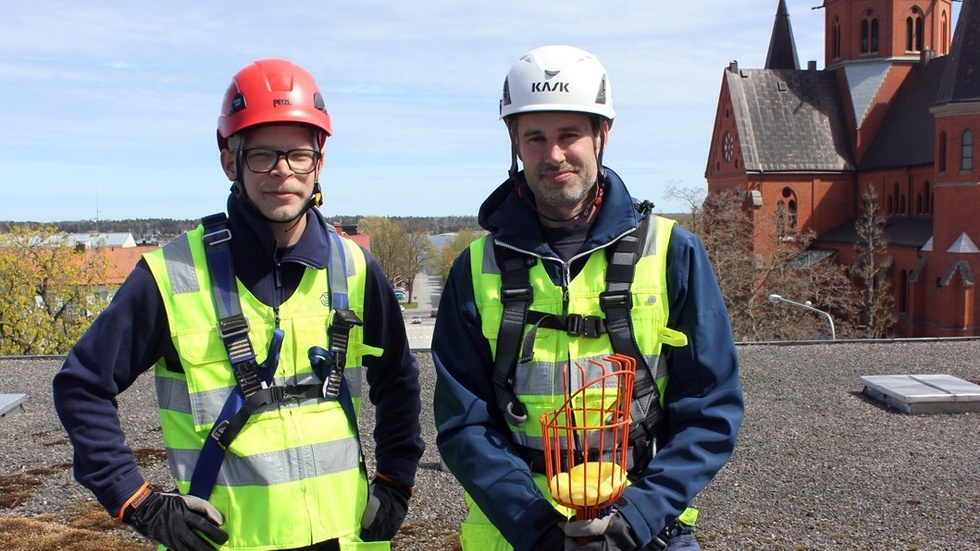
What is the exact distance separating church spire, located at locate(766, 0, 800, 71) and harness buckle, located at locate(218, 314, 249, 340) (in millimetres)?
49938

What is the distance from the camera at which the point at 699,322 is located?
251 centimetres

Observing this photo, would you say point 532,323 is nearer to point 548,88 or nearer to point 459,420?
point 459,420

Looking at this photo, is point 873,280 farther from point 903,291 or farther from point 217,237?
point 217,237

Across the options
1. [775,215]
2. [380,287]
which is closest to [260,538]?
[380,287]

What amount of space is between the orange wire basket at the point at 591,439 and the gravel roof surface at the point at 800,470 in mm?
4041

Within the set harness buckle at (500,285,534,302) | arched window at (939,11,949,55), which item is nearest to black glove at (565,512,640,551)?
harness buckle at (500,285,534,302)

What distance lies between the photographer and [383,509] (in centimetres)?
276

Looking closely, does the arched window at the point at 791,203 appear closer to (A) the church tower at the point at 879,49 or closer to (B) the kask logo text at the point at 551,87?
(A) the church tower at the point at 879,49

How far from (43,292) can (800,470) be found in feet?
65.5

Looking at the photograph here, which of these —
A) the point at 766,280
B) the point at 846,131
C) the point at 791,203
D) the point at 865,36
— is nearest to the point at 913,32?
the point at 865,36

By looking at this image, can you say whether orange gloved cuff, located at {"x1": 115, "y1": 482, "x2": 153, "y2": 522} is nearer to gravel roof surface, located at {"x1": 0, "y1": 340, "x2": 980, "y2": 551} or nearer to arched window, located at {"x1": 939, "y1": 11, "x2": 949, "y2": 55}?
gravel roof surface, located at {"x1": 0, "y1": 340, "x2": 980, "y2": 551}

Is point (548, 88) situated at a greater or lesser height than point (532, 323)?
greater

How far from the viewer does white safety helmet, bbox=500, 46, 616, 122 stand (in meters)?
2.63

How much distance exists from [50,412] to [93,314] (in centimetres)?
1253
